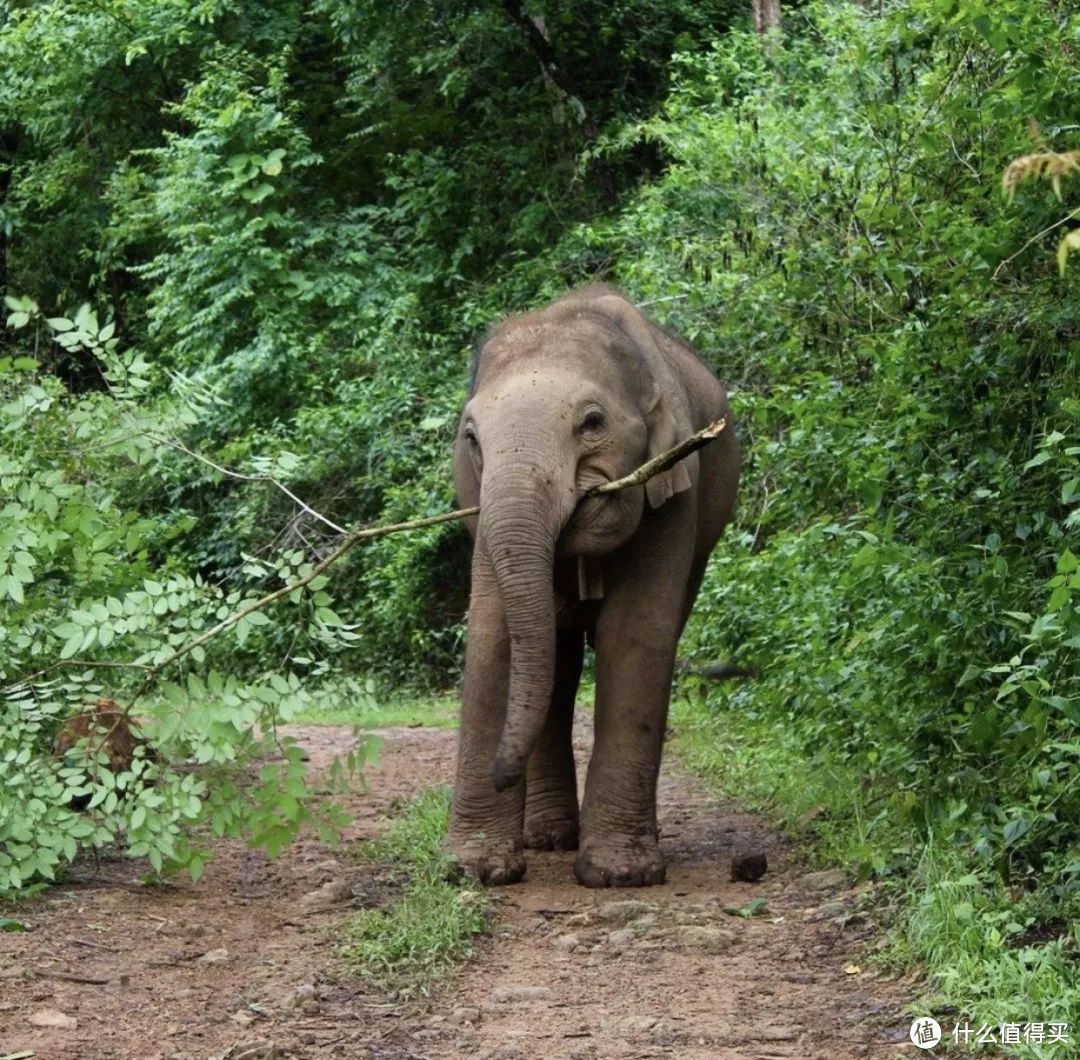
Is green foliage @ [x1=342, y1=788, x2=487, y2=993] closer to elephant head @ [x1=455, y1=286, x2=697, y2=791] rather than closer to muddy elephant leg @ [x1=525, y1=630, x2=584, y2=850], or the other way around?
elephant head @ [x1=455, y1=286, x2=697, y2=791]

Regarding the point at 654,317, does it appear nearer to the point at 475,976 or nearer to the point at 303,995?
the point at 475,976

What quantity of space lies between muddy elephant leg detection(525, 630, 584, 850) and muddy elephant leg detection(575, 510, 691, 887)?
0.68 meters

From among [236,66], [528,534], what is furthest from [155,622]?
[236,66]

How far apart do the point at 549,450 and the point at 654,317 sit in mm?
5932

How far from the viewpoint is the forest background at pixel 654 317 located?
6.55 meters

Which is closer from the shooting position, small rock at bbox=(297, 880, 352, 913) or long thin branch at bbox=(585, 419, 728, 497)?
small rock at bbox=(297, 880, 352, 913)

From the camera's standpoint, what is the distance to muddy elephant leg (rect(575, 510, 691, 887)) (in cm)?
752

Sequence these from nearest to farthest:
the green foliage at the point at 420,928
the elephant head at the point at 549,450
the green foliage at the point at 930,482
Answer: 1. the green foliage at the point at 930,482
2. the green foliage at the point at 420,928
3. the elephant head at the point at 549,450

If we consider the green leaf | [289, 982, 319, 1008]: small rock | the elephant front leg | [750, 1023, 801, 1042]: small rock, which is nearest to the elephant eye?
the elephant front leg

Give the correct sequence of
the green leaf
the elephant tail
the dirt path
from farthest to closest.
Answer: the green leaf
the elephant tail
the dirt path

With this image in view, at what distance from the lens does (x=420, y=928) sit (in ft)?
20.4

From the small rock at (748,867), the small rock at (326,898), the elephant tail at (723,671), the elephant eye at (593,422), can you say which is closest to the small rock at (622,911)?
the small rock at (748,867)

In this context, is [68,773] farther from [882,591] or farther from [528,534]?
[882,591]

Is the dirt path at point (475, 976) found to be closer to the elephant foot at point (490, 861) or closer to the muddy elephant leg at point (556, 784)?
the elephant foot at point (490, 861)
